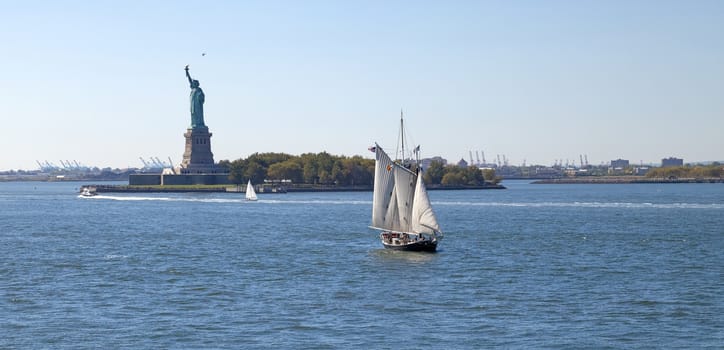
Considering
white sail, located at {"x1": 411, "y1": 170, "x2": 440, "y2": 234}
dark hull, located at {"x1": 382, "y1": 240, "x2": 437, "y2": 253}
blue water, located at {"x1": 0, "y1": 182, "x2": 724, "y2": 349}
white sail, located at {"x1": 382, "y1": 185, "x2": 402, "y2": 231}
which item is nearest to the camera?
blue water, located at {"x1": 0, "y1": 182, "x2": 724, "y2": 349}

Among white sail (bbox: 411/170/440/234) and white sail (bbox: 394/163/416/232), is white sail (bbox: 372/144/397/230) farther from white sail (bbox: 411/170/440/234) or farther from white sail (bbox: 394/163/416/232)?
white sail (bbox: 411/170/440/234)

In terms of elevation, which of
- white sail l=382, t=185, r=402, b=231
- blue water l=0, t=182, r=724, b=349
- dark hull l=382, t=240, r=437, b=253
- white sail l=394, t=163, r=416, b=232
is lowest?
blue water l=0, t=182, r=724, b=349

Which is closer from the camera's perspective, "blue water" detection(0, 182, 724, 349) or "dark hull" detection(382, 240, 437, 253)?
"blue water" detection(0, 182, 724, 349)

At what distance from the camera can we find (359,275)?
208ft

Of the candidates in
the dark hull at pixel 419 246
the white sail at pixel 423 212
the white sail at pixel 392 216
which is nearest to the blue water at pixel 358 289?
the dark hull at pixel 419 246

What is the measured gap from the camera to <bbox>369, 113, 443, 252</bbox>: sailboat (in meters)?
76.1

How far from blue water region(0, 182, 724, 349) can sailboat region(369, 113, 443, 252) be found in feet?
6.76

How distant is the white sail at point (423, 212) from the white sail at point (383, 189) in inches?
84.5

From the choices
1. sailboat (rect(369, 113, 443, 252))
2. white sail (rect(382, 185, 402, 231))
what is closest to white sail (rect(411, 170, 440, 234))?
sailboat (rect(369, 113, 443, 252))

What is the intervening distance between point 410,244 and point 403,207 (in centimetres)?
276

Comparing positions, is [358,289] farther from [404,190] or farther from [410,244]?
[404,190]

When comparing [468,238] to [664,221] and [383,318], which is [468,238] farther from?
[383,318]

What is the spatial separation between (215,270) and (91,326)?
21402 millimetres

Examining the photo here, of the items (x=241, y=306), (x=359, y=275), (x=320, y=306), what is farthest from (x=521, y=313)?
(x=359, y=275)
